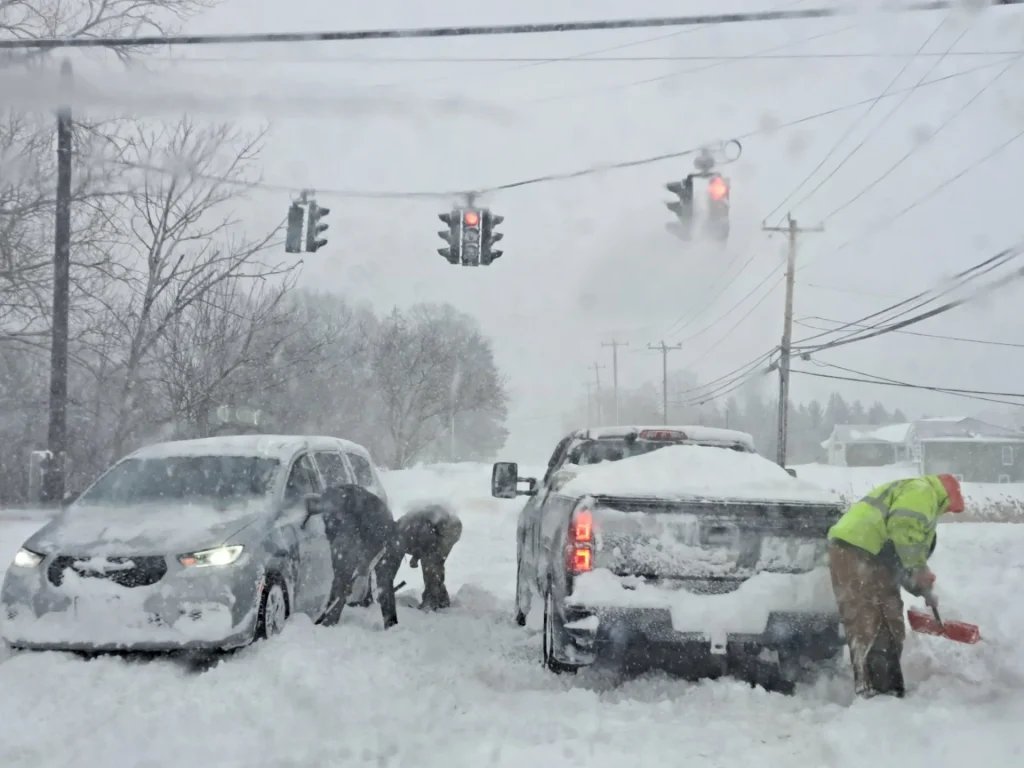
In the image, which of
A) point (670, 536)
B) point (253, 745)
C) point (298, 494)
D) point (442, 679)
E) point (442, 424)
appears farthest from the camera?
point (442, 424)

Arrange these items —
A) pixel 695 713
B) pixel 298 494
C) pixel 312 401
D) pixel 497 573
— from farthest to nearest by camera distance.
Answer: pixel 312 401 → pixel 497 573 → pixel 298 494 → pixel 695 713

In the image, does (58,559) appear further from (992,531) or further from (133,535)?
(992,531)

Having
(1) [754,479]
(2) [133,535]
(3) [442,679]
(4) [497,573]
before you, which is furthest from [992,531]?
(2) [133,535]

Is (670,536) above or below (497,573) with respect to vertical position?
above

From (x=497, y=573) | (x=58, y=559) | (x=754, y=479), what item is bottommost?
(x=497, y=573)

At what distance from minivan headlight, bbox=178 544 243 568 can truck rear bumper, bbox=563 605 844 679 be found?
7.30ft

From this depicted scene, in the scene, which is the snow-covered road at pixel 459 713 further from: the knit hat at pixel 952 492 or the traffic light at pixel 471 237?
the traffic light at pixel 471 237

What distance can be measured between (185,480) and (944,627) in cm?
553

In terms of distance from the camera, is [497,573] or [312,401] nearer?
[497,573]

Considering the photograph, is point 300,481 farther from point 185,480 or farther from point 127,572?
point 127,572

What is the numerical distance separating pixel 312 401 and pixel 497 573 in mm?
36194

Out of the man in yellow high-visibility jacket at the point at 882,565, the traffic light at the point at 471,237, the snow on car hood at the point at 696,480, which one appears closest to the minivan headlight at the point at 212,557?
the snow on car hood at the point at 696,480

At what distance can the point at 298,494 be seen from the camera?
25.7 feet

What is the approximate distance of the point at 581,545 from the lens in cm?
572
